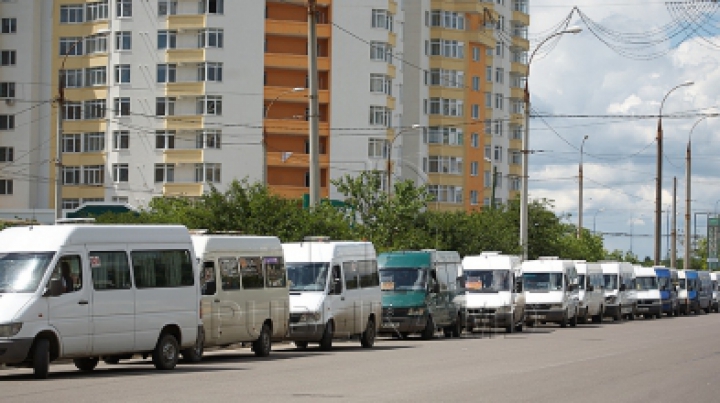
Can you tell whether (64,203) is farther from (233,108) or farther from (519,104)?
(519,104)

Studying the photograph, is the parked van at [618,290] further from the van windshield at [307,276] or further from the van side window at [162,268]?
the van side window at [162,268]

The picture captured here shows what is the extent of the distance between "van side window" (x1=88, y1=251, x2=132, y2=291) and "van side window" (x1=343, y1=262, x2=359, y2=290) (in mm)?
10026

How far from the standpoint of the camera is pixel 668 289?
254 feet

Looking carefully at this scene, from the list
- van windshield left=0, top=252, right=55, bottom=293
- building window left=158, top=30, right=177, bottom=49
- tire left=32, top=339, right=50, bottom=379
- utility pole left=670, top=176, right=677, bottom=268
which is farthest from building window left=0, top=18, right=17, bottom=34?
tire left=32, top=339, right=50, bottom=379

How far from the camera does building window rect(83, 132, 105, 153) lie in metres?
96.6

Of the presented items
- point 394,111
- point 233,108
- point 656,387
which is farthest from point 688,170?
point 656,387

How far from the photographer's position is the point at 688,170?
9169cm

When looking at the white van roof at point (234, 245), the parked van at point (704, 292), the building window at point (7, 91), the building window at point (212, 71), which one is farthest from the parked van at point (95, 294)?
the building window at point (7, 91)

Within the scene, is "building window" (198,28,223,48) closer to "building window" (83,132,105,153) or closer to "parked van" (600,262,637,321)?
"building window" (83,132,105,153)

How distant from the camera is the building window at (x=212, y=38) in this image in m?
95.0

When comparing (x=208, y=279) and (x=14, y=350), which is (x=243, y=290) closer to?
(x=208, y=279)

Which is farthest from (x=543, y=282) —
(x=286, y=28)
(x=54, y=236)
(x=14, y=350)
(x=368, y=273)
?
(x=286, y=28)

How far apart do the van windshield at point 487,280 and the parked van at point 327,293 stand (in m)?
12.0

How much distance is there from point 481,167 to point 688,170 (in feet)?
108
